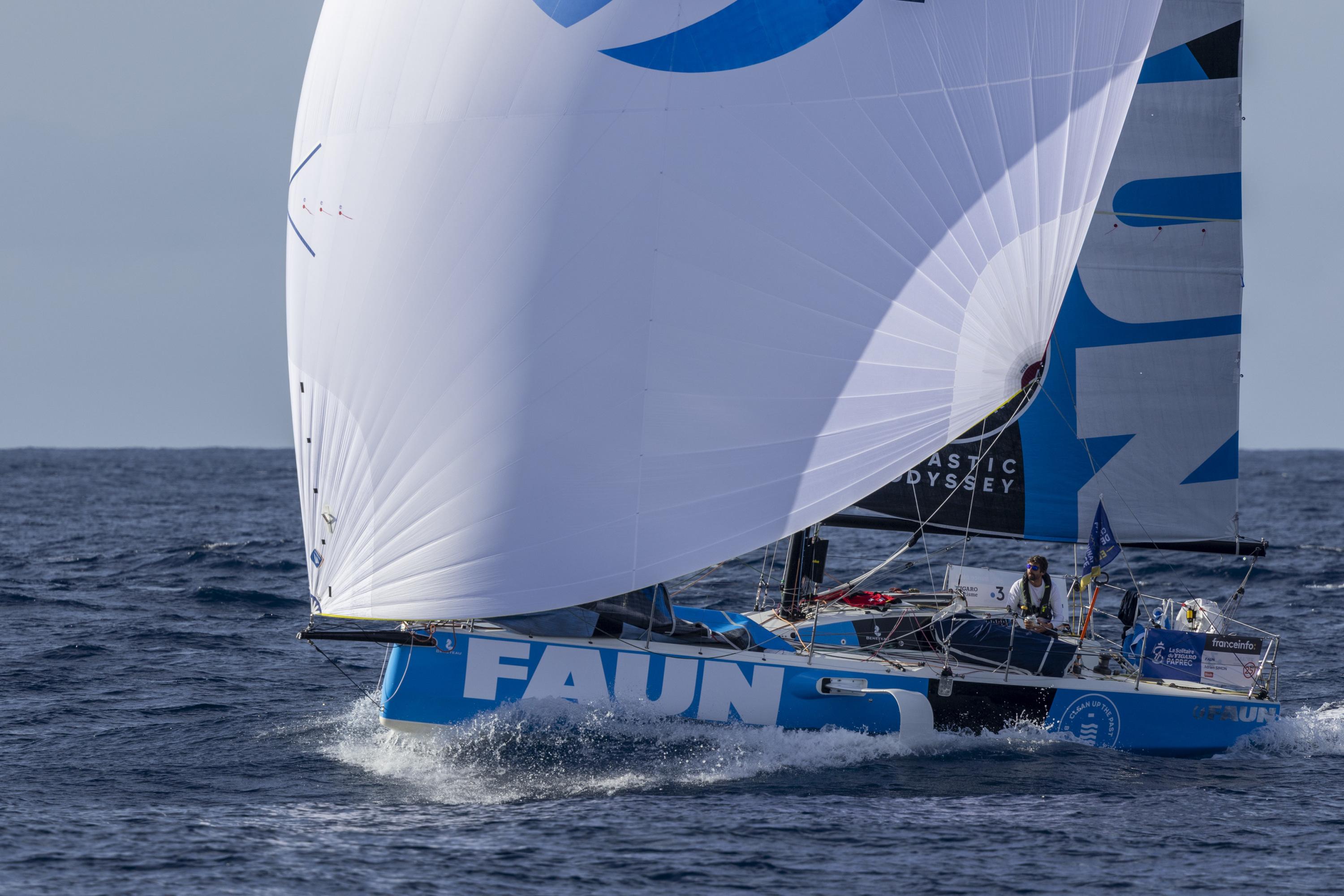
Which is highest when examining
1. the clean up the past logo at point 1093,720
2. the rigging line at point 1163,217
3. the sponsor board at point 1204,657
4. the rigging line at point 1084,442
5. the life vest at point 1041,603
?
the rigging line at point 1163,217

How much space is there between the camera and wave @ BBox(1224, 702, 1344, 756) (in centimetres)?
1281

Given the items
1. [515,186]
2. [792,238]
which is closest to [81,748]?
[515,186]

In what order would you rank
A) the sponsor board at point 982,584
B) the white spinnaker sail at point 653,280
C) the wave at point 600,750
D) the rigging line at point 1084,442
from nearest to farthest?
the white spinnaker sail at point 653,280 < the wave at point 600,750 < the rigging line at point 1084,442 < the sponsor board at point 982,584

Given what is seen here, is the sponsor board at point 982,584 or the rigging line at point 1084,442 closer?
the rigging line at point 1084,442

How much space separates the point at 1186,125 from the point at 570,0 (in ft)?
23.6

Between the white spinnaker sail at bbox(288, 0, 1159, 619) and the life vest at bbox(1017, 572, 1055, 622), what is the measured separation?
337cm

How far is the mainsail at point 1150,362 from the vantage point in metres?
14.5

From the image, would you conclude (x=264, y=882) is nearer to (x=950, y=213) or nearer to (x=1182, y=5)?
(x=950, y=213)

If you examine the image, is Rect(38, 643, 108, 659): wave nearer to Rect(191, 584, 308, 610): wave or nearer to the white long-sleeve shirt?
Rect(191, 584, 308, 610): wave

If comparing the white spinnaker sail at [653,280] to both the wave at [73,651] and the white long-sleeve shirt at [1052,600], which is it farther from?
the wave at [73,651]

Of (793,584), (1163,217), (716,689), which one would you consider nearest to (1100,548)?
(793,584)

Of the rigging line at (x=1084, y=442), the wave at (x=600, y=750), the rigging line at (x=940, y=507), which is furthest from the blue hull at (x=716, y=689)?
the rigging line at (x=1084, y=442)

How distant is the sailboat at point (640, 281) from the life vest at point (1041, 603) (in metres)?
2.89

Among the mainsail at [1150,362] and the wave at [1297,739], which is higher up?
the mainsail at [1150,362]
